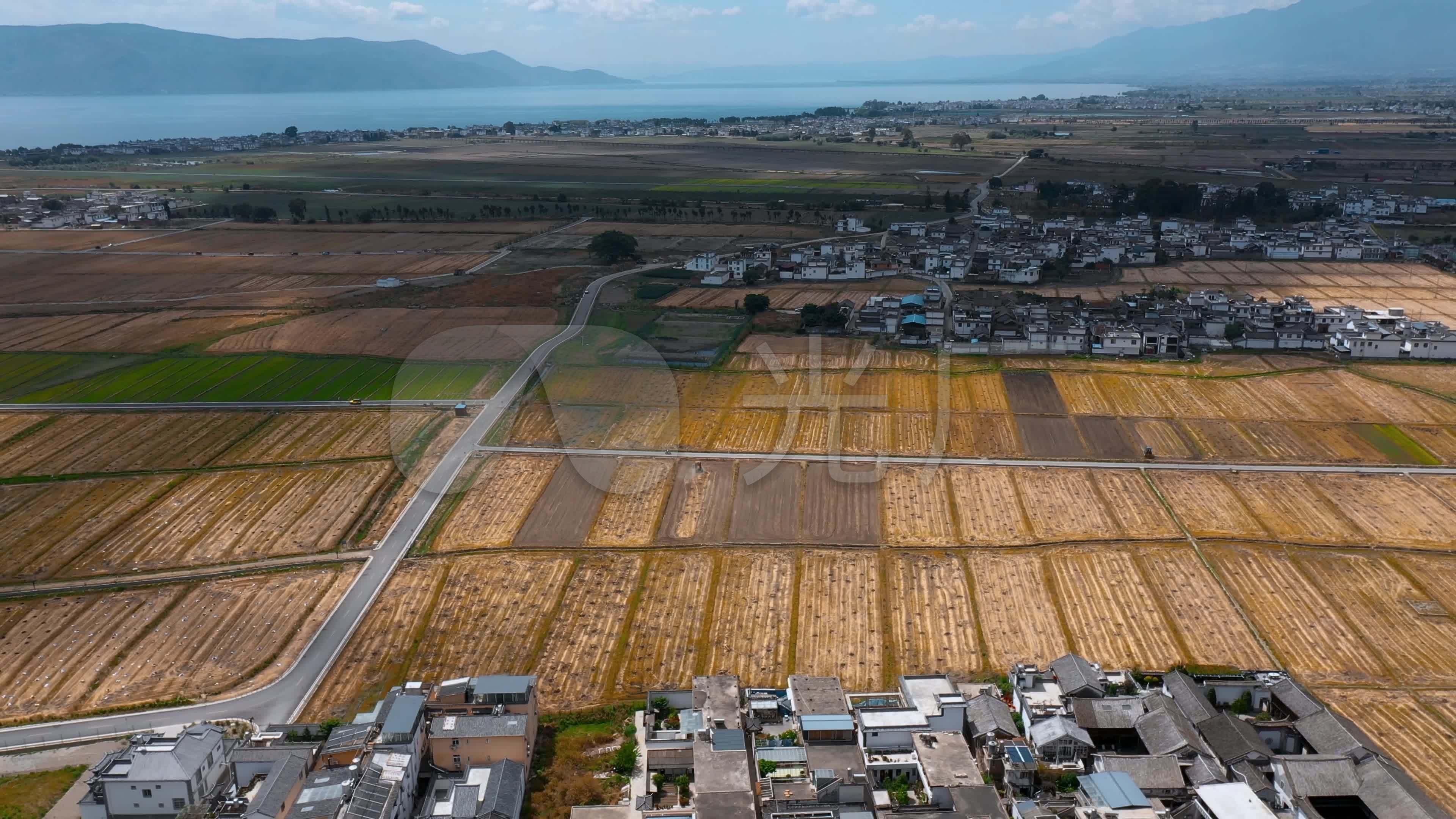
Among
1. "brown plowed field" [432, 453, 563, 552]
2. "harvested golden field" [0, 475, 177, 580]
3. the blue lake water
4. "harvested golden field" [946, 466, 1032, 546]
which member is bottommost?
"harvested golden field" [946, 466, 1032, 546]

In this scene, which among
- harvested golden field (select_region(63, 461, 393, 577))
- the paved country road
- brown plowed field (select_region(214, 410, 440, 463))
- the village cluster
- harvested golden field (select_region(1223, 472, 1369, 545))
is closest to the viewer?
the village cluster

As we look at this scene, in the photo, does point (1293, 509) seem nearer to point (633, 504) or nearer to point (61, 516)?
point (633, 504)

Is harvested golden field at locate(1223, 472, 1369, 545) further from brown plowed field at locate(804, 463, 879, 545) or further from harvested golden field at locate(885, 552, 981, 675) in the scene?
brown plowed field at locate(804, 463, 879, 545)

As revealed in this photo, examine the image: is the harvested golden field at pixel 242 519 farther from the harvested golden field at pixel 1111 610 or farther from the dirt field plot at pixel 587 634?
the harvested golden field at pixel 1111 610

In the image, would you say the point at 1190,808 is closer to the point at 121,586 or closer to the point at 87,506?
the point at 121,586

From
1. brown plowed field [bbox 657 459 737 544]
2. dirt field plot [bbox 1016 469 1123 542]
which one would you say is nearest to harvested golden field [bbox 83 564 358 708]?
brown plowed field [bbox 657 459 737 544]
